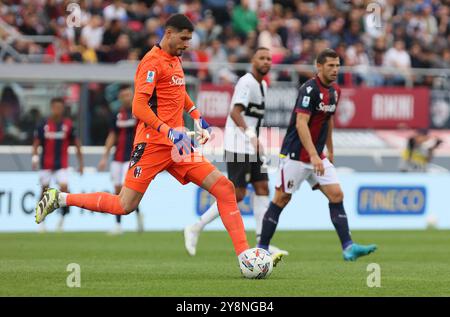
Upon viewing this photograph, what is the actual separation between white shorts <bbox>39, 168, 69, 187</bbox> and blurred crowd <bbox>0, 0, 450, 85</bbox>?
5.06 m

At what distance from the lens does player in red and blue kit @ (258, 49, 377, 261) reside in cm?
1413

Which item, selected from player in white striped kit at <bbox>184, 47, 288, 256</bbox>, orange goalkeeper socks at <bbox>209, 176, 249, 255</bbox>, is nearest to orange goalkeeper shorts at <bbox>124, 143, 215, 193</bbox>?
orange goalkeeper socks at <bbox>209, 176, 249, 255</bbox>

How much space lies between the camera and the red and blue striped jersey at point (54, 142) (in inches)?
888

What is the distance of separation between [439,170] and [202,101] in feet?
21.3

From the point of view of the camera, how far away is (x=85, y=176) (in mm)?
22875

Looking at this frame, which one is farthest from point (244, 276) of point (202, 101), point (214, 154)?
point (202, 101)

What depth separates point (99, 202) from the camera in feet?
39.6

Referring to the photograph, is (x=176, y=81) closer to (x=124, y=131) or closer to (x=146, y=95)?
(x=146, y=95)

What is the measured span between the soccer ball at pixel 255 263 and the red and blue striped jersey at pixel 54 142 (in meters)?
11.5

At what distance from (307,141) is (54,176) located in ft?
32.2

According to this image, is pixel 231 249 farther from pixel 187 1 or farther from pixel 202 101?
pixel 187 1

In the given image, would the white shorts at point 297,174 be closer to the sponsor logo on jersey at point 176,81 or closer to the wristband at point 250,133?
the wristband at point 250,133

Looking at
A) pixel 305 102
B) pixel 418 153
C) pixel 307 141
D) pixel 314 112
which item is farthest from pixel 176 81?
pixel 418 153

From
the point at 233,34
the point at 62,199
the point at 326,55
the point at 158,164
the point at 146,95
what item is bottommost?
the point at 62,199
